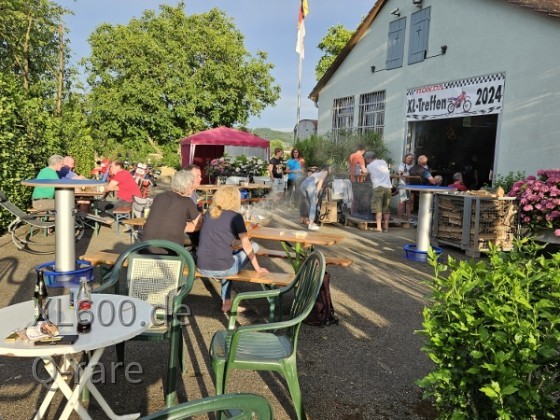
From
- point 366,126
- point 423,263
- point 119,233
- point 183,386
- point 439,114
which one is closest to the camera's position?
point 183,386

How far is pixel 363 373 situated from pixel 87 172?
656 inches

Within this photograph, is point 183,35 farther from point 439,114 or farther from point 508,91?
point 508,91

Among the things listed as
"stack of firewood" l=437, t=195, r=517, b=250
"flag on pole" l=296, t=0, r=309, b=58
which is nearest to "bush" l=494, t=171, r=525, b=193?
"stack of firewood" l=437, t=195, r=517, b=250

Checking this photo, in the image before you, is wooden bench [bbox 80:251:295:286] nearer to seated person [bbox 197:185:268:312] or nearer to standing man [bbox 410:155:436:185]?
seated person [bbox 197:185:268:312]

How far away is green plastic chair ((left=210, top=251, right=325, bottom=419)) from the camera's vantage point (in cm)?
282

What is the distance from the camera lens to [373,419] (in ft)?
10.1

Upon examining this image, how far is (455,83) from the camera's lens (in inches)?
493

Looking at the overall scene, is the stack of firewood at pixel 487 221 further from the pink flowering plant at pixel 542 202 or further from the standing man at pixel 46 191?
the standing man at pixel 46 191

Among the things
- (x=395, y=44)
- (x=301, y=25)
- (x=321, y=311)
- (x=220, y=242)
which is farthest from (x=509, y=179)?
(x=301, y=25)

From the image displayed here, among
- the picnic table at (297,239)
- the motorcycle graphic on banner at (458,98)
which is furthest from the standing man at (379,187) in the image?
the picnic table at (297,239)

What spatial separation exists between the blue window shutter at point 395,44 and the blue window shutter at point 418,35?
15.4 inches

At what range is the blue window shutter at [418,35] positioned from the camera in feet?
44.4

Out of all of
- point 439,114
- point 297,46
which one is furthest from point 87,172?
point 439,114

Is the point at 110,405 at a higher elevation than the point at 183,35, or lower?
lower
